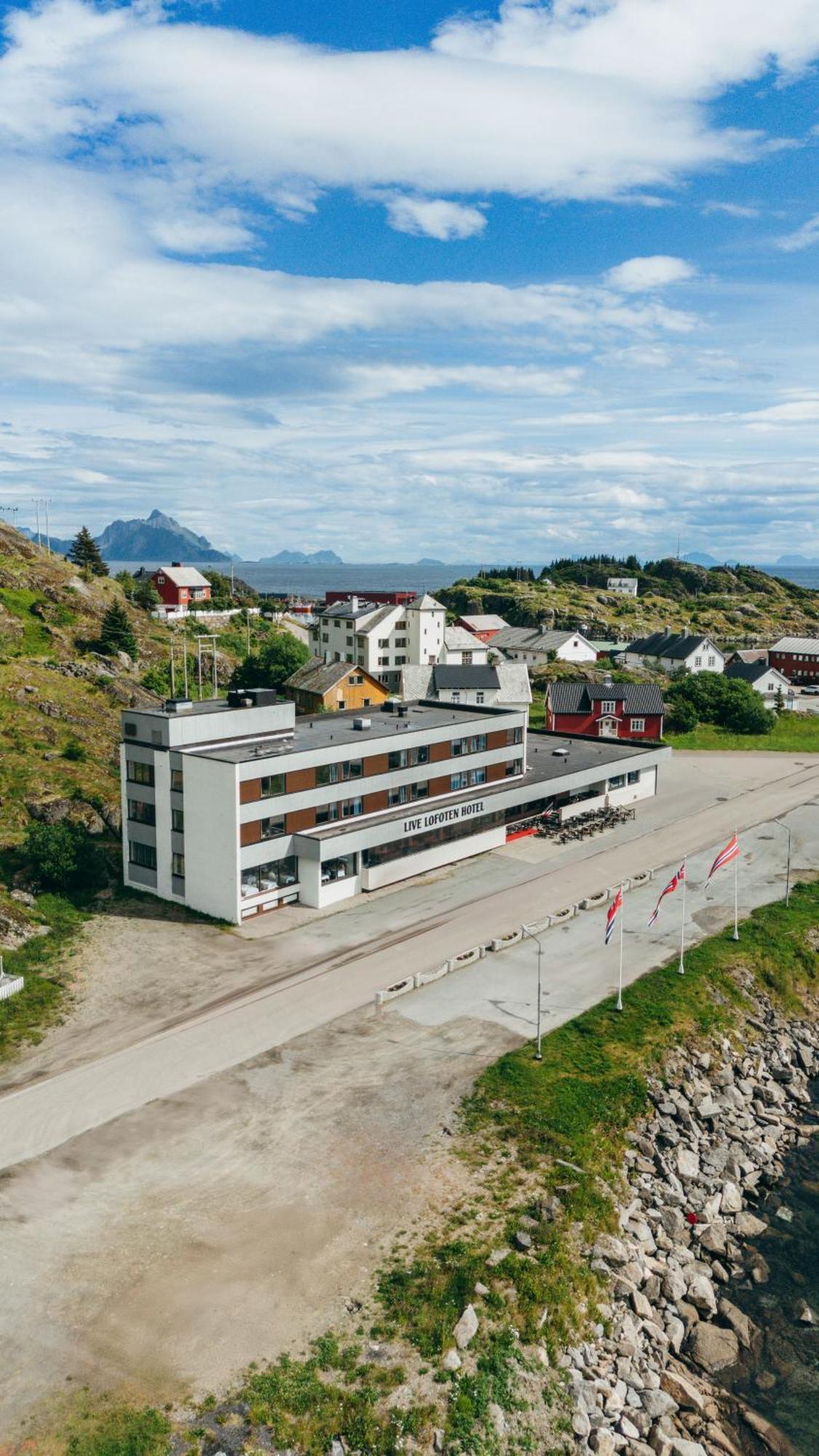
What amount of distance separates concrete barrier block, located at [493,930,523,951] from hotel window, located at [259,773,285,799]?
47.0ft

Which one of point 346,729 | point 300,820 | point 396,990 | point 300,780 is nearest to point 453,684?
point 346,729

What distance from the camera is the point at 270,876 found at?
5141 centimetres

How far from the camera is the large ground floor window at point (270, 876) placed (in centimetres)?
5000

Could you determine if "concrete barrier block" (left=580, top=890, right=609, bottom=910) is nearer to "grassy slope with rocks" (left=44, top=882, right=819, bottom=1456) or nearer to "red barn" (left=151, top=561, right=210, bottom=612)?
"grassy slope with rocks" (left=44, top=882, right=819, bottom=1456)

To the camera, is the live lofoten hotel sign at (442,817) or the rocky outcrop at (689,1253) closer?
the rocky outcrop at (689,1253)

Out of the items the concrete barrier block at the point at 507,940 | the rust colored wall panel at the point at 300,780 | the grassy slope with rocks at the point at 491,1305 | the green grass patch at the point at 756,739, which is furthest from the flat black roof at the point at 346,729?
the green grass patch at the point at 756,739

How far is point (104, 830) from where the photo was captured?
59.7 m

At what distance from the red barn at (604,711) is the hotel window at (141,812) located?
4717 cm

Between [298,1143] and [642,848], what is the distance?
38.9 metres

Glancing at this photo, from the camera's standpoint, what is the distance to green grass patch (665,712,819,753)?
99250mm

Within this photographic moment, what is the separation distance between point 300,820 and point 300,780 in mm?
2334

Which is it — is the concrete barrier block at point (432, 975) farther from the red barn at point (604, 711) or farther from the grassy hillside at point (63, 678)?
the red barn at point (604, 711)

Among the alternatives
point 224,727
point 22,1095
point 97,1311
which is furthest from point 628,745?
point 97,1311

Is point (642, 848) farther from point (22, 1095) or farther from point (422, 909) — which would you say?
point (22, 1095)
